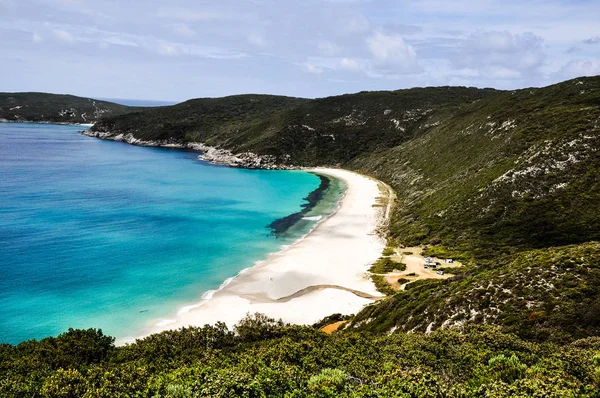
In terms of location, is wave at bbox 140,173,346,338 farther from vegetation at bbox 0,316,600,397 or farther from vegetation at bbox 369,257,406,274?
vegetation at bbox 369,257,406,274

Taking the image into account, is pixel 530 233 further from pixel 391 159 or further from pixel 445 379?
pixel 391 159

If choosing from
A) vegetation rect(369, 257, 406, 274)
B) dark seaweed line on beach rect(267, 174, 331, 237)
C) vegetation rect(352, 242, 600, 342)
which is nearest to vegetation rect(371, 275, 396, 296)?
vegetation rect(369, 257, 406, 274)

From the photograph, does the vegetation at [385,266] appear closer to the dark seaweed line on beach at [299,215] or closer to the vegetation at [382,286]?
the vegetation at [382,286]

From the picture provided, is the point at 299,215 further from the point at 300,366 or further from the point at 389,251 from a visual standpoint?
the point at 300,366

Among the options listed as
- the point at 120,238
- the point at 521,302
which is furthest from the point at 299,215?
the point at 521,302

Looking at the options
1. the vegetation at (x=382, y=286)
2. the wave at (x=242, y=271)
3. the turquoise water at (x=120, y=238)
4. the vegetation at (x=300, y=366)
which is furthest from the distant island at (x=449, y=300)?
the turquoise water at (x=120, y=238)

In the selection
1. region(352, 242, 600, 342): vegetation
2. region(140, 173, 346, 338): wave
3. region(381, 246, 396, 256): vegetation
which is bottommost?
region(140, 173, 346, 338): wave

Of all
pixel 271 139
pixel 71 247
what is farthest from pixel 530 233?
pixel 271 139
